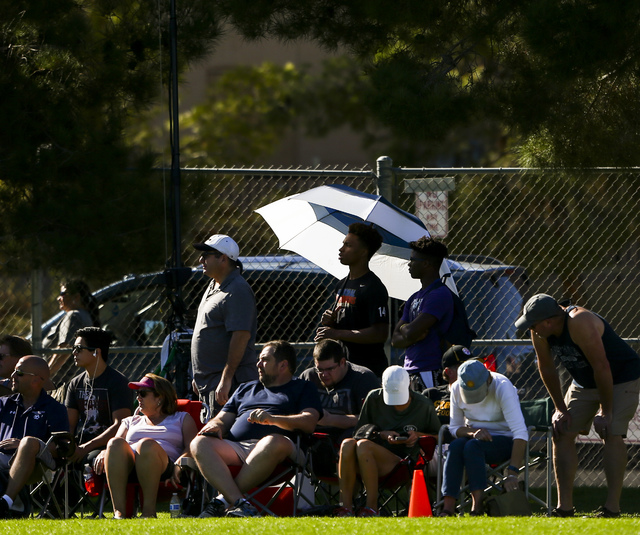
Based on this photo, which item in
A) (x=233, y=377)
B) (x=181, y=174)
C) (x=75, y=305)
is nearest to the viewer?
(x=233, y=377)

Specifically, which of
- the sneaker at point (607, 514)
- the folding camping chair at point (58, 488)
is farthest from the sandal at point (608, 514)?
the folding camping chair at point (58, 488)

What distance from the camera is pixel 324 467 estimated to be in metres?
7.07

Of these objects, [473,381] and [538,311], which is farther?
[538,311]

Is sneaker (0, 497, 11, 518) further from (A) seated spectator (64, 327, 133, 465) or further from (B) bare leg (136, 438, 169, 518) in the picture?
(B) bare leg (136, 438, 169, 518)

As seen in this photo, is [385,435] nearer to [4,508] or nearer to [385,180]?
[385,180]

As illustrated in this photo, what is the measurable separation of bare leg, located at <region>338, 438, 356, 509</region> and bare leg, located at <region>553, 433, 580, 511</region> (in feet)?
4.61

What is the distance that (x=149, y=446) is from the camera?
7.01 meters

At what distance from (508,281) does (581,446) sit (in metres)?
1.62

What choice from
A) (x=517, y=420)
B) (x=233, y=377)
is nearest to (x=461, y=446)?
(x=517, y=420)

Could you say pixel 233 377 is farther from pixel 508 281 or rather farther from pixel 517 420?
pixel 508 281

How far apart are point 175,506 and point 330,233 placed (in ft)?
8.29

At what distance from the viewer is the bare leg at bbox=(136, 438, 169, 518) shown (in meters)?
6.99

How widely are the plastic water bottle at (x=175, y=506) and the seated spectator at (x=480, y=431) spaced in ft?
5.66

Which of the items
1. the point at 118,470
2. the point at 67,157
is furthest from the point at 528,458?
the point at 67,157
